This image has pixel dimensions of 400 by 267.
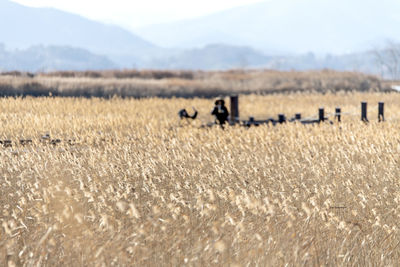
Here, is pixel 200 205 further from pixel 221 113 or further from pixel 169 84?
pixel 169 84

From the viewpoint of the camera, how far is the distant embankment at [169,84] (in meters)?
27.2

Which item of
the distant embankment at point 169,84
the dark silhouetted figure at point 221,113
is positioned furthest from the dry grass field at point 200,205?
the distant embankment at point 169,84

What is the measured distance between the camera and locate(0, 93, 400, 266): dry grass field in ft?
14.9

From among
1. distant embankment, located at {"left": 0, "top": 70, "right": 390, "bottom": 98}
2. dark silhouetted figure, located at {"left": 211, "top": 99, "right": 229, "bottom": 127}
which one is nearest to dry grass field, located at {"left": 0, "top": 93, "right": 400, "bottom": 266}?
dark silhouetted figure, located at {"left": 211, "top": 99, "right": 229, "bottom": 127}

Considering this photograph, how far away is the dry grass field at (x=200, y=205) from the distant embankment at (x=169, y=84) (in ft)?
41.3

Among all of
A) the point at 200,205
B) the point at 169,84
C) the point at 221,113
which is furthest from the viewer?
the point at 169,84

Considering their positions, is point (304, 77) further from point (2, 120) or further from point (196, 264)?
point (196, 264)

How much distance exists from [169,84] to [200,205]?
29391mm

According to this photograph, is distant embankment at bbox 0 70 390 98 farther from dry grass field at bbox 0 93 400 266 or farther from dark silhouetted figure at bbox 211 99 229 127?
dry grass field at bbox 0 93 400 266

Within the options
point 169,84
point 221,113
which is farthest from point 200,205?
point 169,84

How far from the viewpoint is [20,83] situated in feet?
86.3

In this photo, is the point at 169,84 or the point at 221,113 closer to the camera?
the point at 221,113

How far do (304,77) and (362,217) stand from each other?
34427mm

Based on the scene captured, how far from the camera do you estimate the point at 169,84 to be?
33.7m
